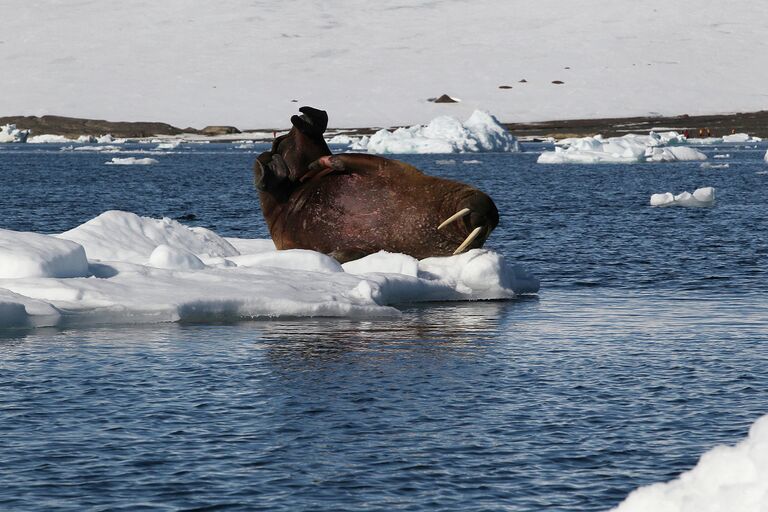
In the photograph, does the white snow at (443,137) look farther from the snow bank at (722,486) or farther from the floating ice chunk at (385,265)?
the snow bank at (722,486)

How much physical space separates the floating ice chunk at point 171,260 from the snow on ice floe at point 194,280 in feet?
0.06

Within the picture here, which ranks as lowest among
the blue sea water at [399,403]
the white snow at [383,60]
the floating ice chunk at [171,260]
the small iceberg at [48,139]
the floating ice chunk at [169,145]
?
the blue sea water at [399,403]

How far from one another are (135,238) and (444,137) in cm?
8265

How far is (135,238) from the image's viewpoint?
67.3ft

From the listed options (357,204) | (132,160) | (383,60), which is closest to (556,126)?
(383,60)

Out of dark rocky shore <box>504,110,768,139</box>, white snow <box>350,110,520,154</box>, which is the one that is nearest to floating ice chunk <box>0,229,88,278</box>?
white snow <box>350,110,520,154</box>

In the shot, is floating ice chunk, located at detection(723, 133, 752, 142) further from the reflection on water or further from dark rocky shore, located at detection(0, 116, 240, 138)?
the reflection on water

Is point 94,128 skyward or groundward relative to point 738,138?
skyward

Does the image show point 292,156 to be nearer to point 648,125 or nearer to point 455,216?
point 455,216

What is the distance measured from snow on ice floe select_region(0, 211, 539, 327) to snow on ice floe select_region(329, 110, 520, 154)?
80.8 meters

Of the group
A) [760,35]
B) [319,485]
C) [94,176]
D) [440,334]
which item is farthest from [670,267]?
[760,35]

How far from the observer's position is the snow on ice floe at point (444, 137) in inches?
3989

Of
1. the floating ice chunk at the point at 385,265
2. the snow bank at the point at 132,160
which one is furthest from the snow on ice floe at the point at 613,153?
the floating ice chunk at the point at 385,265

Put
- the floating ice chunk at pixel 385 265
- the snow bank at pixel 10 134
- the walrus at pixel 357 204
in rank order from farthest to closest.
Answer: the snow bank at pixel 10 134 < the walrus at pixel 357 204 < the floating ice chunk at pixel 385 265
